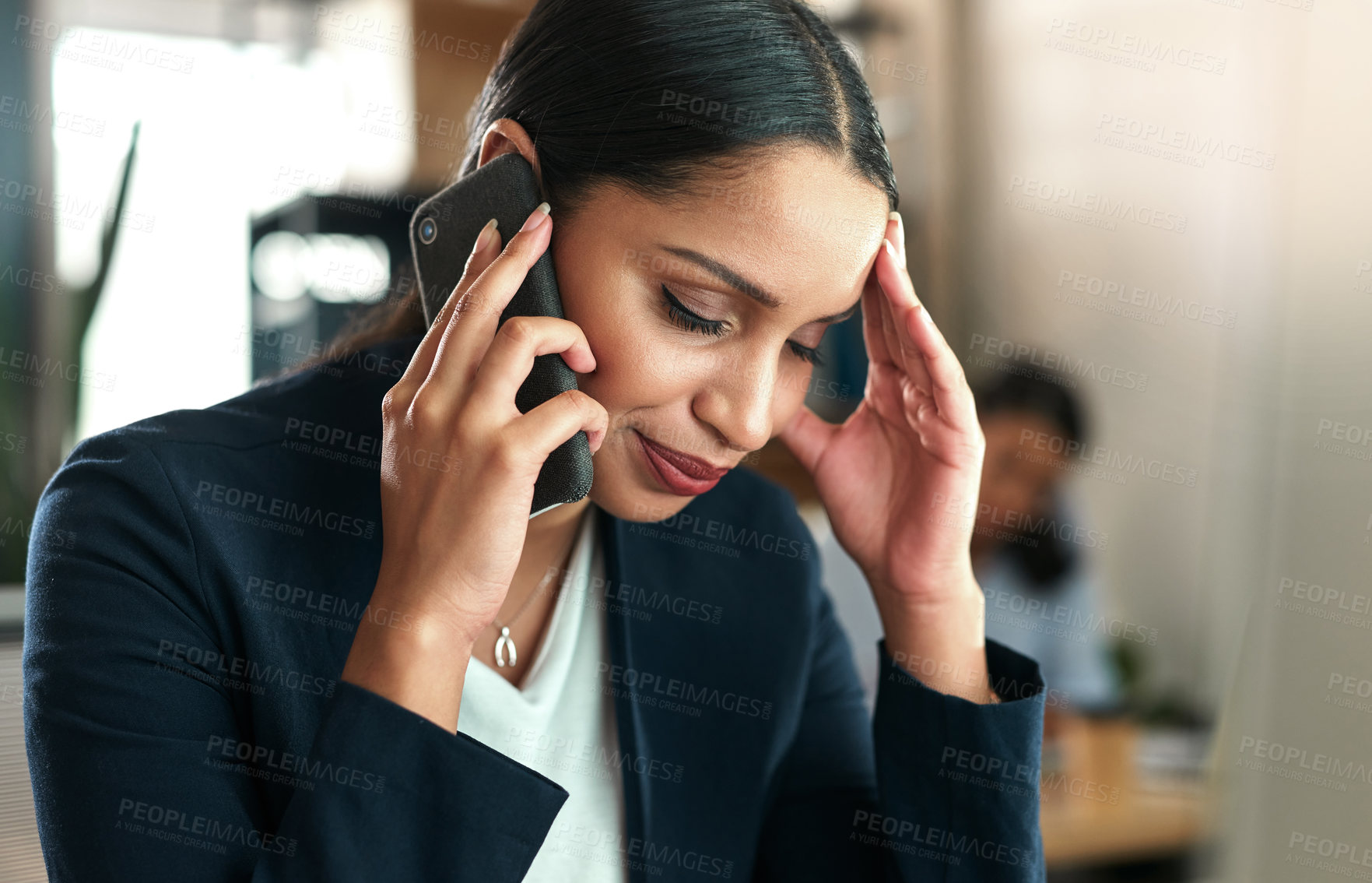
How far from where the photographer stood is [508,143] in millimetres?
911

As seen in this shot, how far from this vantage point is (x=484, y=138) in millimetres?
928

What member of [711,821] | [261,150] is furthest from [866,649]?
[261,150]

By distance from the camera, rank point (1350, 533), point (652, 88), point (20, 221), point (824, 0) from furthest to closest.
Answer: point (824, 0) < point (1350, 533) < point (20, 221) < point (652, 88)

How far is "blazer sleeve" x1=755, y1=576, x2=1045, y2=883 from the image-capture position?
3.12 feet

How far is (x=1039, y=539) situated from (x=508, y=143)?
6.62ft

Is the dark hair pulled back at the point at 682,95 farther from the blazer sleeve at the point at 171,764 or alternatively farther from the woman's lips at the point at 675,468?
the blazer sleeve at the point at 171,764

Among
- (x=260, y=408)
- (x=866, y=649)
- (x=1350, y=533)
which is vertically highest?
(x=260, y=408)

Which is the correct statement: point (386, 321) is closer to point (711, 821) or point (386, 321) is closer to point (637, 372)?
point (637, 372)

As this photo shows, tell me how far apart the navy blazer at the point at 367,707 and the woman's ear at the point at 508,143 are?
214mm

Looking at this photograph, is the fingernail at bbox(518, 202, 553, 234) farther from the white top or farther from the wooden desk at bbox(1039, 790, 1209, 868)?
the wooden desk at bbox(1039, 790, 1209, 868)

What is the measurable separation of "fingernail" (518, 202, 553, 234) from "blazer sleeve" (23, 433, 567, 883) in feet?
1.18

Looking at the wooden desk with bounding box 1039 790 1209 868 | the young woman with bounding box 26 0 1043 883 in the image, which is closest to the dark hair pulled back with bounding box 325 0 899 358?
the young woman with bounding box 26 0 1043 883

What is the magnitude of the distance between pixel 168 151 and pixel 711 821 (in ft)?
5.74

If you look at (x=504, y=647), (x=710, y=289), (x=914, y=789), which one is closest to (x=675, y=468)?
(x=710, y=289)
